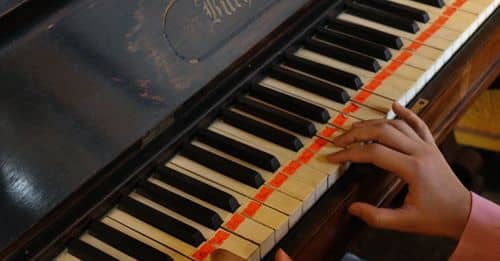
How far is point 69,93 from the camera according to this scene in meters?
1.23

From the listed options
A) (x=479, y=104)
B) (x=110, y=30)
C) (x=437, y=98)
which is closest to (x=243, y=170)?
(x=110, y=30)

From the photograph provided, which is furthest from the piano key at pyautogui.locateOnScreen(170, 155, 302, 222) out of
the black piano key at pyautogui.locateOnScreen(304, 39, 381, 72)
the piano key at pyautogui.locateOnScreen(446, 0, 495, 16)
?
the piano key at pyautogui.locateOnScreen(446, 0, 495, 16)

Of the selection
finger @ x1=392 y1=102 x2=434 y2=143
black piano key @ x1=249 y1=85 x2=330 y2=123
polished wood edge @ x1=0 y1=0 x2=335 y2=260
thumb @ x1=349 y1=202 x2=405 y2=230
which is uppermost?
polished wood edge @ x1=0 y1=0 x2=335 y2=260

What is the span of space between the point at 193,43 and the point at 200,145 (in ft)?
0.61

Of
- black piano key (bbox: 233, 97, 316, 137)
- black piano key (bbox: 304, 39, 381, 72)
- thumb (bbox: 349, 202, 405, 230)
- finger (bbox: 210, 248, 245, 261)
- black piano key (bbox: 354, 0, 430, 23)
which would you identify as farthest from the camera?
black piano key (bbox: 354, 0, 430, 23)

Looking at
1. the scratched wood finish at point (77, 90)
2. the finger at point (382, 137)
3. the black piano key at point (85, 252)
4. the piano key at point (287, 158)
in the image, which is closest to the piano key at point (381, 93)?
the finger at point (382, 137)

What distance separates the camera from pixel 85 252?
127cm

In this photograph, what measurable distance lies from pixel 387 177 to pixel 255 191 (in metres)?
0.25

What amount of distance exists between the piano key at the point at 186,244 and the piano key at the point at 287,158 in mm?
173

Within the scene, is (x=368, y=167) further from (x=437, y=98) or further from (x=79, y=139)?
(x=79, y=139)

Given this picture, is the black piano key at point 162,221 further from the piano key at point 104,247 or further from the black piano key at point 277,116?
the black piano key at point 277,116

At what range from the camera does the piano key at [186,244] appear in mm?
1245

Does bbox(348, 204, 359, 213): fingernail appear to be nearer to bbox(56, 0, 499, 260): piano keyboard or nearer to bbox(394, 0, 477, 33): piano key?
bbox(56, 0, 499, 260): piano keyboard

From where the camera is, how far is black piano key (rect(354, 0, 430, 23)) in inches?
66.9
